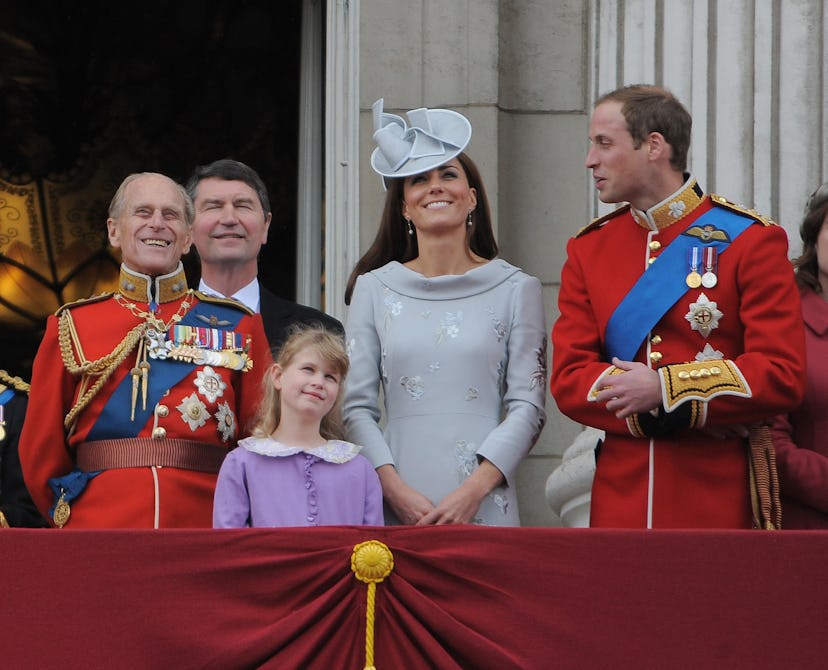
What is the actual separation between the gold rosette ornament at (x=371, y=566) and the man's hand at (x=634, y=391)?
27.5 inches

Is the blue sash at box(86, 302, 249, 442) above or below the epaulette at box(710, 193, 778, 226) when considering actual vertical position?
below

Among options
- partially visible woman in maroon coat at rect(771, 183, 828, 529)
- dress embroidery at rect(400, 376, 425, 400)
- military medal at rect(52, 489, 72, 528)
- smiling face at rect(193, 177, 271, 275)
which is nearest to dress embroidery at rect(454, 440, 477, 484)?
dress embroidery at rect(400, 376, 425, 400)

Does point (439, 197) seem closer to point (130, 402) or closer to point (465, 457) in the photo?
point (465, 457)

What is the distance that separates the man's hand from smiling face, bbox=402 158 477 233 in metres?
0.80

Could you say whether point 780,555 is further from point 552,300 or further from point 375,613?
point 552,300

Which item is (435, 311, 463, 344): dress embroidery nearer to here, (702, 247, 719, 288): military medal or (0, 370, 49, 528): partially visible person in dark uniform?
(702, 247, 719, 288): military medal

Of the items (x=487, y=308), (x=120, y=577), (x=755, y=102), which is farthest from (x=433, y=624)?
(x=755, y=102)

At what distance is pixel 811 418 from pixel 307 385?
1.29 meters

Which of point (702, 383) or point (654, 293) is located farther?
point (654, 293)

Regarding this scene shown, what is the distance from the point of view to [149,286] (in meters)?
5.06

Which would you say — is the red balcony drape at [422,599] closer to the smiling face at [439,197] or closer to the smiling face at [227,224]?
the smiling face at [439,197]

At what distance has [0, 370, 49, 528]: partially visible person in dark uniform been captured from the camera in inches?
205

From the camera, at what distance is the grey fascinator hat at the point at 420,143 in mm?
5234

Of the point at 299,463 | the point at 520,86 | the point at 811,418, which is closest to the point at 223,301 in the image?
the point at 299,463
